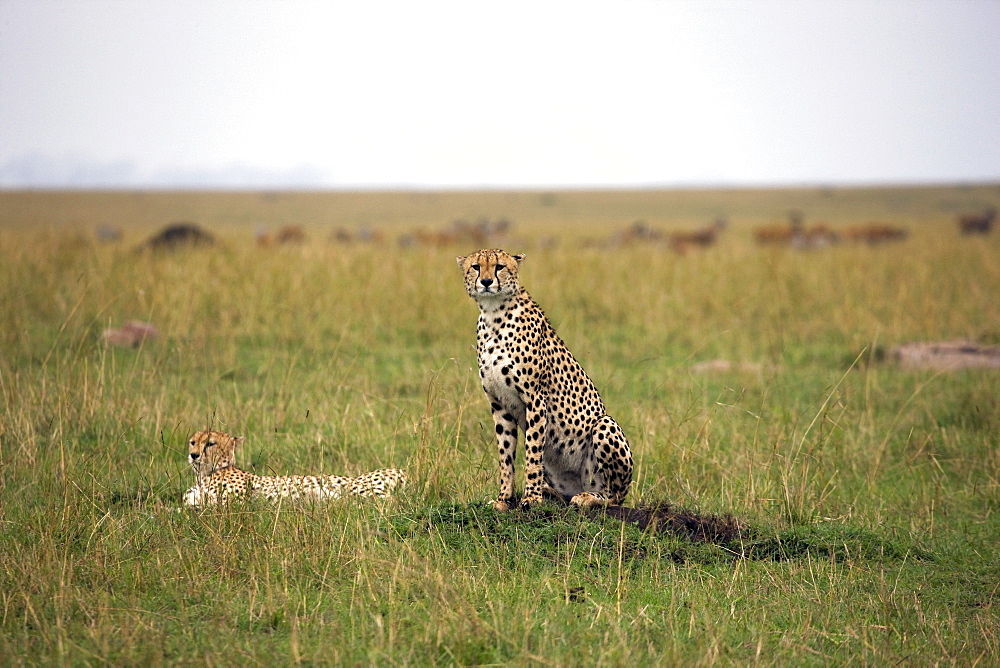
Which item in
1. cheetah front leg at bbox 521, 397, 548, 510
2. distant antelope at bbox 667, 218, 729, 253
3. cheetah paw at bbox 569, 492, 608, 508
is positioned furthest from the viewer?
distant antelope at bbox 667, 218, 729, 253

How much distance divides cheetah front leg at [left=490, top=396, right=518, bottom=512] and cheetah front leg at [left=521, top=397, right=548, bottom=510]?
82 mm

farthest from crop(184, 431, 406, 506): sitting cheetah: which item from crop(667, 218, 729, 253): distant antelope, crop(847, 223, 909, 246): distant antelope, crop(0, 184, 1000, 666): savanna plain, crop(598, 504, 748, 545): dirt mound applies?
crop(847, 223, 909, 246): distant antelope

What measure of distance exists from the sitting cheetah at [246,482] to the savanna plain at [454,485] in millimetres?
172

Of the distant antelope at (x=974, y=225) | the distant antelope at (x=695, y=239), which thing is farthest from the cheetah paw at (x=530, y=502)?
Answer: the distant antelope at (x=974, y=225)

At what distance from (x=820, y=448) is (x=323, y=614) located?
3.40 metres

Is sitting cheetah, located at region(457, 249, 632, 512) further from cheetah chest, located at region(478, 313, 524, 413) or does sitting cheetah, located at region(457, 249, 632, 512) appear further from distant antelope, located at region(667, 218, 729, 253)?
distant antelope, located at region(667, 218, 729, 253)

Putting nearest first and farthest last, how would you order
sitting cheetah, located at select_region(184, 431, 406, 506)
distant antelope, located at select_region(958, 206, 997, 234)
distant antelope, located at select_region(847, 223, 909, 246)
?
sitting cheetah, located at select_region(184, 431, 406, 506), distant antelope, located at select_region(847, 223, 909, 246), distant antelope, located at select_region(958, 206, 997, 234)

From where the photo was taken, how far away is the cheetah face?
4.79 m

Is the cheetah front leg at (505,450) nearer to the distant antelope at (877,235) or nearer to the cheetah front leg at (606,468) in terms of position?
the cheetah front leg at (606,468)

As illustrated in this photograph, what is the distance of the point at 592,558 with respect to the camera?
15.7 feet

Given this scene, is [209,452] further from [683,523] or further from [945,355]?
[945,355]

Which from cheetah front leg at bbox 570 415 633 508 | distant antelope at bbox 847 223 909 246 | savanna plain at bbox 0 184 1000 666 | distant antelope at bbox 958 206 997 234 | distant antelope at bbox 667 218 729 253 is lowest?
savanna plain at bbox 0 184 1000 666

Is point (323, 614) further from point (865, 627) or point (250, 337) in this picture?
point (250, 337)

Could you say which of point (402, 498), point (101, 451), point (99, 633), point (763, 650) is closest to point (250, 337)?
point (101, 451)
